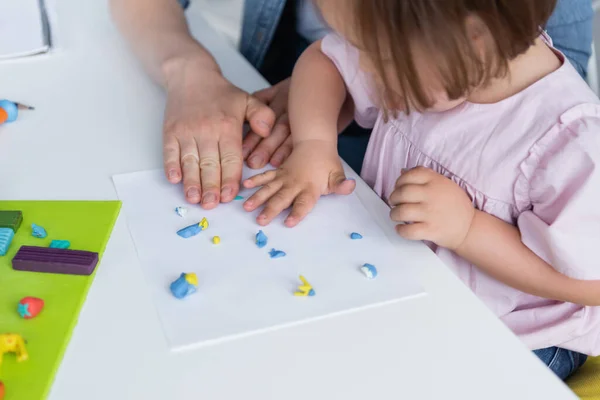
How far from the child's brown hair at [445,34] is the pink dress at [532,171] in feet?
0.25

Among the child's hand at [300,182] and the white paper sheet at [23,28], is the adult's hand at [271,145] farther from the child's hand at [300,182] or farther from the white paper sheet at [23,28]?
the white paper sheet at [23,28]

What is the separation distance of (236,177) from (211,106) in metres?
0.13

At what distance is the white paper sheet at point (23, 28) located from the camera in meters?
0.89

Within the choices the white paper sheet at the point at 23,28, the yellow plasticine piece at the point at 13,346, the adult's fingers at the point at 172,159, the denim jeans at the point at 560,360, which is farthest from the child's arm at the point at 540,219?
the white paper sheet at the point at 23,28

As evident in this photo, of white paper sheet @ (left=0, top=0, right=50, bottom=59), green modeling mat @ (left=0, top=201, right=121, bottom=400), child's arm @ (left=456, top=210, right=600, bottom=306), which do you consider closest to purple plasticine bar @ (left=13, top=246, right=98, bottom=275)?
green modeling mat @ (left=0, top=201, right=121, bottom=400)

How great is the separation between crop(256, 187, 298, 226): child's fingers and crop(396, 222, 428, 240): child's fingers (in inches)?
4.4

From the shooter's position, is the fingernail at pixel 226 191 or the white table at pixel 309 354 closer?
the white table at pixel 309 354

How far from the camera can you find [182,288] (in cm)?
48

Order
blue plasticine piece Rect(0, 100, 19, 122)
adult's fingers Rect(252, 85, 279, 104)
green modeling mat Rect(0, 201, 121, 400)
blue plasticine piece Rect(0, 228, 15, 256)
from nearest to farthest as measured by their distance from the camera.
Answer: green modeling mat Rect(0, 201, 121, 400) < blue plasticine piece Rect(0, 228, 15, 256) < blue plasticine piece Rect(0, 100, 19, 122) < adult's fingers Rect(252, 85, 279, 104)

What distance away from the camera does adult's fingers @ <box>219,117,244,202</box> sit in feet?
2.05

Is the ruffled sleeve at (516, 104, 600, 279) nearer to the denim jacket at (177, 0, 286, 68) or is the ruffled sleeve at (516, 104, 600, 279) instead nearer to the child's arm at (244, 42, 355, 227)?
the child's arm at (244, 42, 355, 227)

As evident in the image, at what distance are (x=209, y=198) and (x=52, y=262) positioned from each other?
0.52 ft

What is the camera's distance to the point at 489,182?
65 centimetres

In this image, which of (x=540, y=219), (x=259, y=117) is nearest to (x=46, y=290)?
(x=259, y=117)
